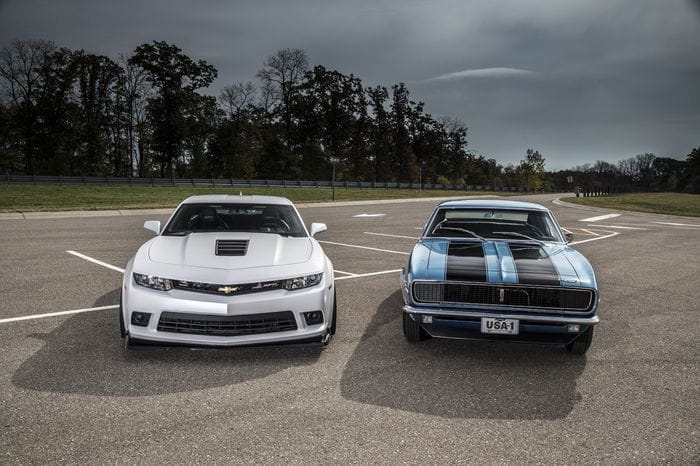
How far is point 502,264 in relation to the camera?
4.59 meters

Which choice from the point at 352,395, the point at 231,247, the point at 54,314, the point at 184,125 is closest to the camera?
the point at 352,395

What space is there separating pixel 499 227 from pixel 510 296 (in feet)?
6.45

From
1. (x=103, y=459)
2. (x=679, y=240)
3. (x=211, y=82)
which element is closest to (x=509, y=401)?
(x=103, y=459)

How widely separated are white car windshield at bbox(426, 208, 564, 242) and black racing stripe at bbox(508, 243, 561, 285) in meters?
0.44

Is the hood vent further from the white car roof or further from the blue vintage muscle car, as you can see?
the blue vintage muscle car

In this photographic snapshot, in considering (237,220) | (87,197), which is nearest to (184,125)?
(87,197)

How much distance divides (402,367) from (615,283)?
5.38 meters

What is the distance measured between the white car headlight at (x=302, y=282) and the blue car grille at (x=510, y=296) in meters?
0.94

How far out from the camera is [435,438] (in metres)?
3.12

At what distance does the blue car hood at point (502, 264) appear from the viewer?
14.2ft

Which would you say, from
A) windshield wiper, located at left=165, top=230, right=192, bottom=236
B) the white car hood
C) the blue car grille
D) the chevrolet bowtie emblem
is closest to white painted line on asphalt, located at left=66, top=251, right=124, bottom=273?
windshield wiper, located at left=165, top=230, right=192, bottom=236

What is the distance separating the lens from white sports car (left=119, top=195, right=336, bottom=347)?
4.12 metres

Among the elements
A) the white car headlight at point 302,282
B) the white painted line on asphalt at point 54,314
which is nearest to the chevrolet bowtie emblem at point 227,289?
the white car headlight at point 302,282

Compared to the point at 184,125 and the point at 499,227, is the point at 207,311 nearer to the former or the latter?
the point at 499,227
